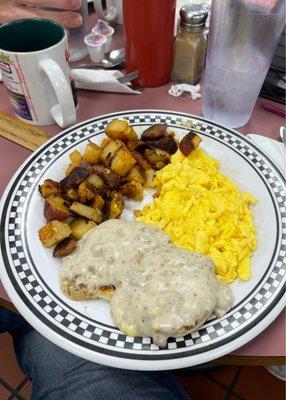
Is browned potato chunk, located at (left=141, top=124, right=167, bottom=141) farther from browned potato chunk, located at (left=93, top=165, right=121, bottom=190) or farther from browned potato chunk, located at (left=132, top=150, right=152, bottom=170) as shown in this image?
browned potato chunk, located at (left=93, top=165, right=121, bottom=190)

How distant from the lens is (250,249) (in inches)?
36.7

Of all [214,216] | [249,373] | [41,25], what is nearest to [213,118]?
[214,216]

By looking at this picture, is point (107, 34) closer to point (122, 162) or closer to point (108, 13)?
point (108, 13)

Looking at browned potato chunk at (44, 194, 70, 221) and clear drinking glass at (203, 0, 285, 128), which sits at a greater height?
clear drinking glass at (203, 0, 285, 128)

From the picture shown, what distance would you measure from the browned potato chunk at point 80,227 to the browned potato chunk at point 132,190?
0.13m

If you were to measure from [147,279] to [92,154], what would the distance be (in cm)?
41

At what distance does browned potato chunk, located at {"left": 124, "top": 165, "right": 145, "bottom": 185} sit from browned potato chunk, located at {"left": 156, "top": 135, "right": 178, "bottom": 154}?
4.1 inches

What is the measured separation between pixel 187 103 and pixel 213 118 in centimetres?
12

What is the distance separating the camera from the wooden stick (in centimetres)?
117

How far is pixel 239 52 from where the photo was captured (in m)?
1.11

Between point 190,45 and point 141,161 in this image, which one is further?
point 190,45

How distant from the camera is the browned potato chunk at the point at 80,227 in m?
0.95

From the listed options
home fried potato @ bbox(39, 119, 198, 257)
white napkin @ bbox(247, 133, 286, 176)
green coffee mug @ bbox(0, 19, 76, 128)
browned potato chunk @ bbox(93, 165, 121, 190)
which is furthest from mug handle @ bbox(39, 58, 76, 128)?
white napkin @ bbox(247, 133, 286, 176)

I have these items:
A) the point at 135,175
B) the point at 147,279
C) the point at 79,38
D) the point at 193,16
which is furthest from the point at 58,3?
the point at 147,279
